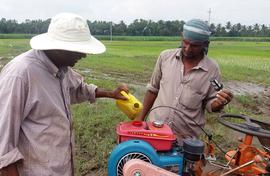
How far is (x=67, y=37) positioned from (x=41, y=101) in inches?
14.3

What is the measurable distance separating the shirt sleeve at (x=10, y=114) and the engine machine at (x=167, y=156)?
604 mm

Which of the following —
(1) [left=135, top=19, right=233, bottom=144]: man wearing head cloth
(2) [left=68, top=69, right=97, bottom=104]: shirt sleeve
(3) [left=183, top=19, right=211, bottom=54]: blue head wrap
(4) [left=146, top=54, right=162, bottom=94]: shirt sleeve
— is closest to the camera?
Result: (2) [left=68, top=69, right=97, bottom=104]: shirt sleeve

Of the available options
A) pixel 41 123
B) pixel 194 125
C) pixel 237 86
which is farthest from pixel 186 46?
pixel 237 86

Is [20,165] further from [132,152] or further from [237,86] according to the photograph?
[237,86]

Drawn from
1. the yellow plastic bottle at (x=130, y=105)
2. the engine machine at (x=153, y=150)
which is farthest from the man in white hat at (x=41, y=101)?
the yellow plastic bottle at (x=130, y=105)

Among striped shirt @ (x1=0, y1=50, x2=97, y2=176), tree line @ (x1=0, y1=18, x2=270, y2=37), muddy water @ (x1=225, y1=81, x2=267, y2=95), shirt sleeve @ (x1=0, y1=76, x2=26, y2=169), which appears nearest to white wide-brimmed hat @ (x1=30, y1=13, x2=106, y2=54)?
striped shirt @ (x1=0, y1=50, x2=97, y2=176)

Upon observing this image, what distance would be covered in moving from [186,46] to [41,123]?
4.41 feet

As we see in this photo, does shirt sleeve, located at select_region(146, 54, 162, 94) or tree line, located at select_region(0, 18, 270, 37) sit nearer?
shirt sleeve, located at select_region(146, 54, 162, 94)

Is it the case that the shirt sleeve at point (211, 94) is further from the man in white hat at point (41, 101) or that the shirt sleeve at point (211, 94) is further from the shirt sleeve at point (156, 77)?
the man in white hat at point (41, 101)

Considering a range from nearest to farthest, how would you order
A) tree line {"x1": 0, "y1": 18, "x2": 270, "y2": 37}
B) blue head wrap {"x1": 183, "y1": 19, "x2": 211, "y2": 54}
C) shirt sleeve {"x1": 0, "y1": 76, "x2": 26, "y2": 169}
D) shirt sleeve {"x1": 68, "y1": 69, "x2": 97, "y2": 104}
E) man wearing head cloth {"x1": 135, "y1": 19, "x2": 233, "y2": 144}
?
shirt sleeve {"x1": 0, "y1": 76, "x2": 26, "y2": 169} → shirt sleeve {"x1": 68, "y1": 69, "x2": 97, "y2": 104} → blue head wrap {"x1": 183, "y1": 19, "x2": 211, "y2": 54} → man wearing head cloth {"x1": 135, "y1": 19, "x2": 233, "y2": 144} → tree line {"x1": 0, "y1": 18, "x2": 270, "y2": 37}

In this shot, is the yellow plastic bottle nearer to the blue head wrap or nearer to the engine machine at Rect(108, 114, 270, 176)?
the engine machine at Rect(108, 114, 270, 176)

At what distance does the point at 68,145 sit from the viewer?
2137 mm

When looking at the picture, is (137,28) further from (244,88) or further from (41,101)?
(41,101)

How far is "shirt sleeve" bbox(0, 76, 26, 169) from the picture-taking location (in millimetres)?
1818
